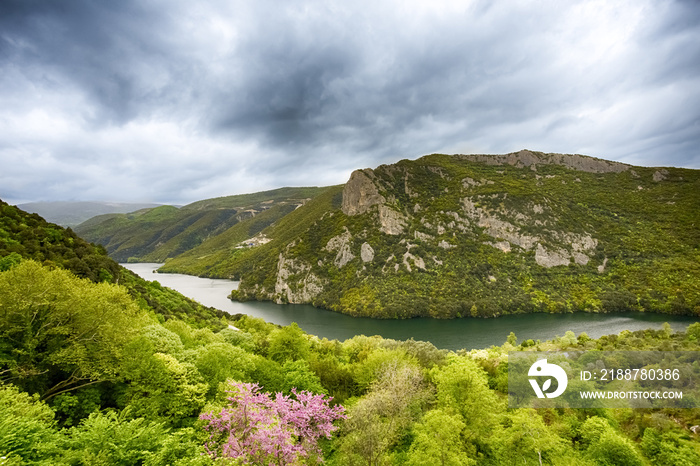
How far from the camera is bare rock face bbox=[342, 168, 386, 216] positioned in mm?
155488

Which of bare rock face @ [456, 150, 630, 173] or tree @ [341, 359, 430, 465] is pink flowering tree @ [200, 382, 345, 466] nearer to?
tree @ [341, 359, 430, 465]

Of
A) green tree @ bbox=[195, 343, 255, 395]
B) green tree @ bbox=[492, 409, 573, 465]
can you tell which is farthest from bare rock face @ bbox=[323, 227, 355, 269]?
green tree @ bbox=[492, 409, 573, 465]

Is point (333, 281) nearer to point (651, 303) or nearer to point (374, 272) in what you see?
point (374, 272)

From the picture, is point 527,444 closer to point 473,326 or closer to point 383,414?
point 383,414

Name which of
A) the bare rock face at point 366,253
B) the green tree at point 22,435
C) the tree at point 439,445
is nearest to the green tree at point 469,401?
the tree at point 439,445

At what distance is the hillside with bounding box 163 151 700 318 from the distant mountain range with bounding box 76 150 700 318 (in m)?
0.52

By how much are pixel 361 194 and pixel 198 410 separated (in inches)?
5723

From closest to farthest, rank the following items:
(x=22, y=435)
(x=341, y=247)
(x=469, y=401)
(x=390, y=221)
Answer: (x=22, y=435) < (x=469, y=401) < (x=390, y=221) < (x=341, y=247)

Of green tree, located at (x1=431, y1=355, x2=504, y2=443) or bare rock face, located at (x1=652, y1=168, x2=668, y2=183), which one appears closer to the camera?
green tree, located at (x1=431, y1=355, x2=504, y2=443)

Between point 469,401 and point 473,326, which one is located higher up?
point 469,401

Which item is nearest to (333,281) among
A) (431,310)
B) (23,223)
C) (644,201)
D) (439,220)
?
(431,310)

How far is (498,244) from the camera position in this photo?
5246 inches

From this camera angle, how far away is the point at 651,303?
98875 millimetres

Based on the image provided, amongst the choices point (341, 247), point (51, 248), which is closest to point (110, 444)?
point (51, 248)
